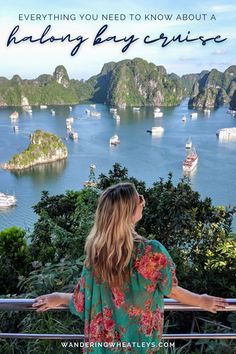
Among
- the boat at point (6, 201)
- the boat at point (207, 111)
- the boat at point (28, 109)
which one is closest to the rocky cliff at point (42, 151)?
the boat at point (6, 201)

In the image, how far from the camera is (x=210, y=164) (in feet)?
90.6

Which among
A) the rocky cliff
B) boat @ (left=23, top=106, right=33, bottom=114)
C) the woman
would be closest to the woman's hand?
the woman

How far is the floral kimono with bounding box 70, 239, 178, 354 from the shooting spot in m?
0.80

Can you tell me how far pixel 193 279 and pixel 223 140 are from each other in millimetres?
36801

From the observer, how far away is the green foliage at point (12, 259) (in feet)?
11.5

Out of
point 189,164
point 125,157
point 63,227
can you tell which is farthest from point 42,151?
point 63,227

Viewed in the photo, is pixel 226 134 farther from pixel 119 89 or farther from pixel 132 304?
pixel 119 89

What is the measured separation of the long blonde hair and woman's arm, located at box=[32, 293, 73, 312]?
0.15 m

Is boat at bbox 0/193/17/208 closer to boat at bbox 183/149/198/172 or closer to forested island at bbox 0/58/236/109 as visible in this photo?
boat at bbox 183/149/198/172

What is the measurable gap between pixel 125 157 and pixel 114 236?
30.7 m

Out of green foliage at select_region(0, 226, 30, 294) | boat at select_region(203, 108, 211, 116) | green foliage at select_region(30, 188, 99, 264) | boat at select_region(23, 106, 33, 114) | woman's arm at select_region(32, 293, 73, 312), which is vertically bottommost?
boat at select_region(203, 108, 211, 116)

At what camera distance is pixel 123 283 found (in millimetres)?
799

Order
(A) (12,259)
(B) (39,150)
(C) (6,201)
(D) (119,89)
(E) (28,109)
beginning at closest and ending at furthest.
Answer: (A) (12,259) < (C) (6,201) < (B) (39,150) < (E) (28,109) < (D) (119,89)

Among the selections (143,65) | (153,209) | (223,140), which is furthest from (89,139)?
(143,65)
